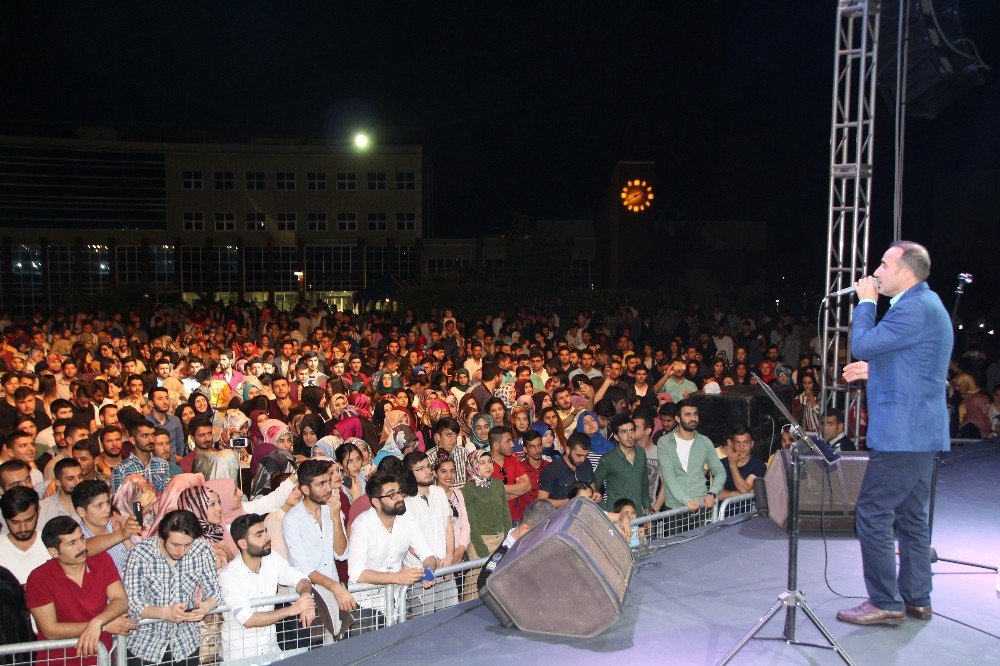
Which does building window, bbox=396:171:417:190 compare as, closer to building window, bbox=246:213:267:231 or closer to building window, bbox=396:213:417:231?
building window, bbox=396:213:417:231

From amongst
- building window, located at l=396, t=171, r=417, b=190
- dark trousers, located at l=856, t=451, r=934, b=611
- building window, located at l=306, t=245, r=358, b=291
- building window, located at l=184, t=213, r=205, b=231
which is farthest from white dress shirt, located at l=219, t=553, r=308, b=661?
building window, located at l=184, t=213, r=205, b=231

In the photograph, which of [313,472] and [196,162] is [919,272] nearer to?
[313,472]

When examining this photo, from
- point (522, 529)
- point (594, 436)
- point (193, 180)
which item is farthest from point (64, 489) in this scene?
point (193, 180)

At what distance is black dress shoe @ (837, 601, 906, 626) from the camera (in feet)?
11.2

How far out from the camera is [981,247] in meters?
17.9

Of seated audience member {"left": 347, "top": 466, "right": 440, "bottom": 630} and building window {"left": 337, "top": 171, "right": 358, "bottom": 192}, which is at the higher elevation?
building window {"left": 337, "top": 171, "right": 358, "bottom": 192}

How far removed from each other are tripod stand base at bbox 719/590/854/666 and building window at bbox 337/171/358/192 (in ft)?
102

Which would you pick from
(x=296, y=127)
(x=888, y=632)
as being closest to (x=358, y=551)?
(x=888, y=632)

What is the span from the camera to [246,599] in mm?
3734

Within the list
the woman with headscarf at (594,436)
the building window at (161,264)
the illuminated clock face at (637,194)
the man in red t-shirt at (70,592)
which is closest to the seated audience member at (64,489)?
the man in red t-shirt at (70,592)

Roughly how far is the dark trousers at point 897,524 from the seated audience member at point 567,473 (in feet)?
7.64

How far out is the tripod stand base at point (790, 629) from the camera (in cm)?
304

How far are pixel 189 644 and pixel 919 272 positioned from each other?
369 cm

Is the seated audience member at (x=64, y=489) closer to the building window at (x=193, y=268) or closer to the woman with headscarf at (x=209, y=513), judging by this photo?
the woman with headscarf at (x=209, y=513)
